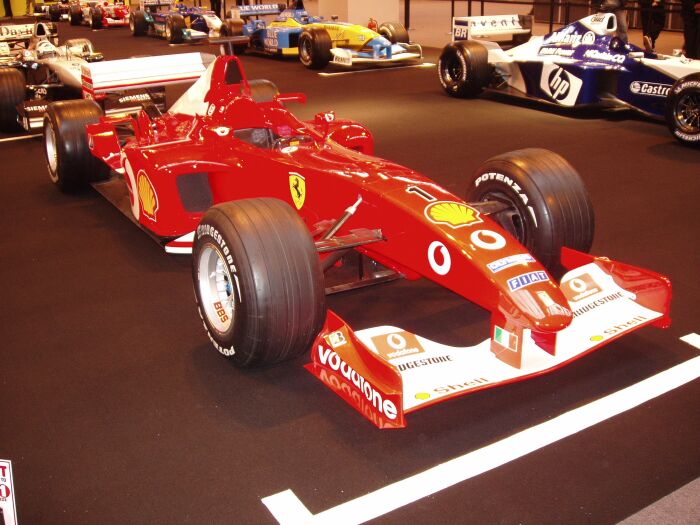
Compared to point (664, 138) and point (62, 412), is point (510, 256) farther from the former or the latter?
point (664, 138)

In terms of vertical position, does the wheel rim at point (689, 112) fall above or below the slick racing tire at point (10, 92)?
below

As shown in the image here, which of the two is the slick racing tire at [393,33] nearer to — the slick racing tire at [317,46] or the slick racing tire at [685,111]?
the slick racing tire at [317,46]

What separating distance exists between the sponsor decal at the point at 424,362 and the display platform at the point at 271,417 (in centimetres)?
24

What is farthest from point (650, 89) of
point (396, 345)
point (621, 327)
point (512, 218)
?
point (396, 345)

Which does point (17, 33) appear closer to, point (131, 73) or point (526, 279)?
point (131, 73)

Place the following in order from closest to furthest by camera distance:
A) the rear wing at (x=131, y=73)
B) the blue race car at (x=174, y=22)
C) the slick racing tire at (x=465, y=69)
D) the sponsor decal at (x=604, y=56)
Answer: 1. the rear wing at (x=131, y=73)
2. the sponsor decal at (x=604, y=56)
3. the slick racing tire at (x=465, y=69)
4. the blue race car at (x=174, y=22)

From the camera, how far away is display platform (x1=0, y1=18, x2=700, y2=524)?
2912mm

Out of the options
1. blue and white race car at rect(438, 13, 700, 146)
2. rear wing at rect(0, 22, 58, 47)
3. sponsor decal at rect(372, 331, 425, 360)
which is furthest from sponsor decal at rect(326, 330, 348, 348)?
rear wing at rect(0, 22, 58, 47)

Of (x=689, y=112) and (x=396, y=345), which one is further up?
(x=689, y=112)

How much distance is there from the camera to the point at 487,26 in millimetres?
12180

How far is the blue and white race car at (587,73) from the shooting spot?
26.5 ft

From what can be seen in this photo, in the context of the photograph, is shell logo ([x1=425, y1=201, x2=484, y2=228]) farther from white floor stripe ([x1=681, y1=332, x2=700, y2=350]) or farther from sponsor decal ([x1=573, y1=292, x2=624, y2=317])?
white floor stripe ([x1=681, y1=332, x2=700, y2=350])

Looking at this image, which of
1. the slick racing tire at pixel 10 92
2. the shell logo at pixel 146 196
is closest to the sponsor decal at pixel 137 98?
the slick racing tire at pixel 10 92

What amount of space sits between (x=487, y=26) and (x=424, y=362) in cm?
989
